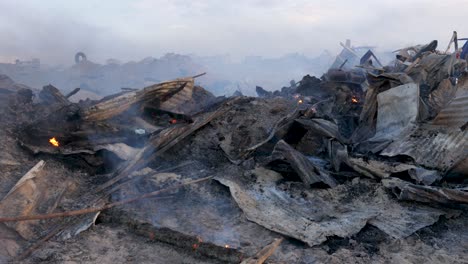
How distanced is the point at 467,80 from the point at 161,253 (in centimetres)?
528

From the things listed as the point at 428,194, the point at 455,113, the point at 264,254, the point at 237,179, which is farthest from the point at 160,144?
the point at 455,113

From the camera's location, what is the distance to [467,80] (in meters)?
5.66

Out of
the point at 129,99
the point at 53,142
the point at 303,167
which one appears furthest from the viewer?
the point at 129,99

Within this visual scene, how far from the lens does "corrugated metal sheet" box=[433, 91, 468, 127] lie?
514cm

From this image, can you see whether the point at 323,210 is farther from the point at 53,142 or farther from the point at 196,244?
the point at 53,142

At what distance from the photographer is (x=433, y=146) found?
5.16 meters

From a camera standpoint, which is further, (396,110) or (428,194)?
(396,110)

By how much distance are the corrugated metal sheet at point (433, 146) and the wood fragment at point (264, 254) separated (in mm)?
2852

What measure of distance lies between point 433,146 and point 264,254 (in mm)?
3353

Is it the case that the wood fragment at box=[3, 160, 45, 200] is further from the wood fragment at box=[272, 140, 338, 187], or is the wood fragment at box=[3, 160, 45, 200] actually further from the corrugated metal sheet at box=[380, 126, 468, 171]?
the corrugated metal sheet at box=[380, 126, 468, 171]

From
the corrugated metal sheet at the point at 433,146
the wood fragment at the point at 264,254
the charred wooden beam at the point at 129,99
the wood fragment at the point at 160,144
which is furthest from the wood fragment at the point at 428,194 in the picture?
the charred wooden beam at the point at 129,99

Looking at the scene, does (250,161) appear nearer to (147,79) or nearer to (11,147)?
(11,147)

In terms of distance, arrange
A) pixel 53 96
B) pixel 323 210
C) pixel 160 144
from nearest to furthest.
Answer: pixel 323 210
pixel 160 144
pixel 53 96

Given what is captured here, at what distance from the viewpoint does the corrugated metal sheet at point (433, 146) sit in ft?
16.0
